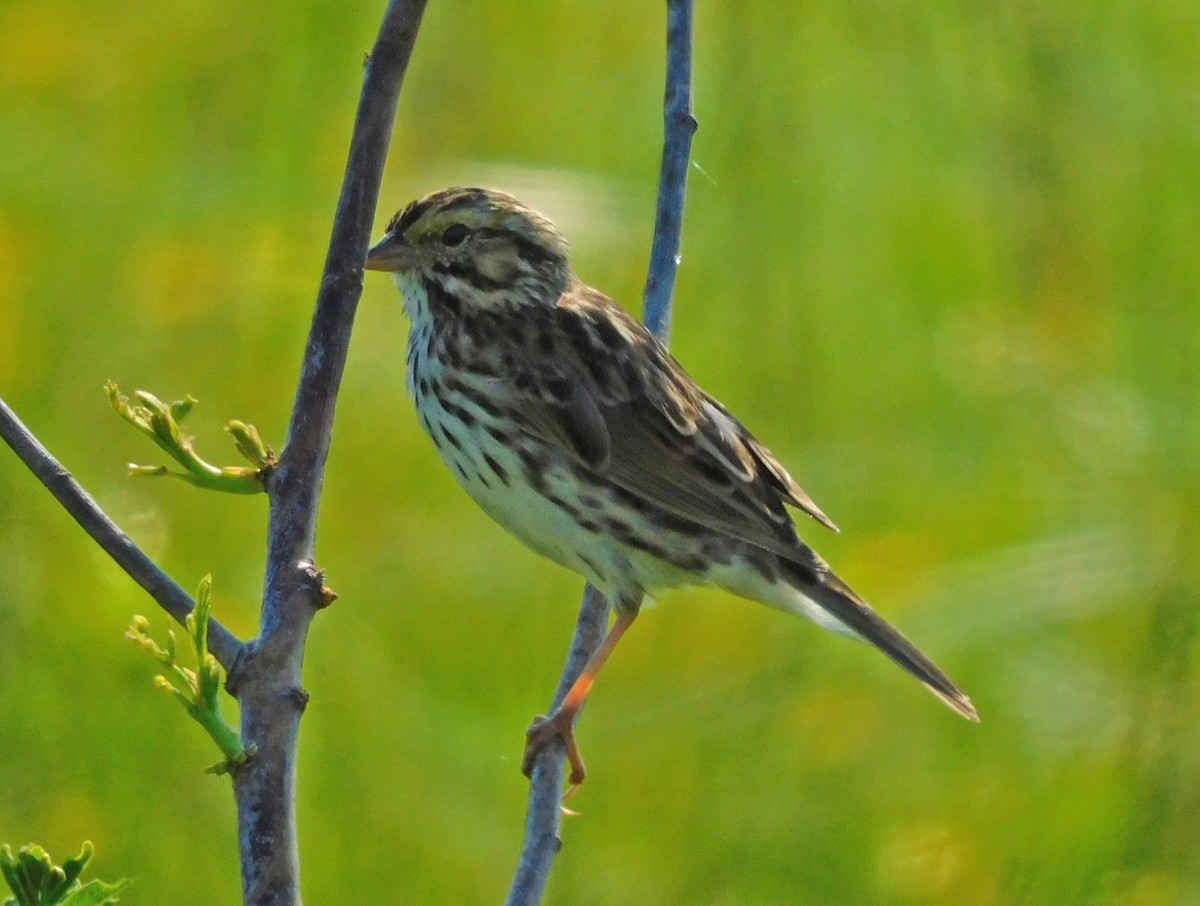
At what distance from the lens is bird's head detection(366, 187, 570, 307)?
3600 millimetres

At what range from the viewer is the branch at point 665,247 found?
2.95 meters

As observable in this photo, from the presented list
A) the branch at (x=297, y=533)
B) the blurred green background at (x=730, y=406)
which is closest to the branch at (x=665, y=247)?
the blurred green background at (x=730, y=406)

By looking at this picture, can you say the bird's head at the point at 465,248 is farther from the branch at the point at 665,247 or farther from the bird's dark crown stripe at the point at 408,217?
the branch at the point at 665,247

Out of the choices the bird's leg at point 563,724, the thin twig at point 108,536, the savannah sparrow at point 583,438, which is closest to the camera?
the thin twig at point 108,536

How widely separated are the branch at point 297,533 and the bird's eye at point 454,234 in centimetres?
157

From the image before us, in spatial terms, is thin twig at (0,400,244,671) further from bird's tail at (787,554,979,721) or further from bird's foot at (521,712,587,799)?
bird's tail at (787,554,979,721)

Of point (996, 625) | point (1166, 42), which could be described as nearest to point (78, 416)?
point (996, 625)

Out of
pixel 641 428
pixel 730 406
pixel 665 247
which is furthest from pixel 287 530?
pixel 730 406

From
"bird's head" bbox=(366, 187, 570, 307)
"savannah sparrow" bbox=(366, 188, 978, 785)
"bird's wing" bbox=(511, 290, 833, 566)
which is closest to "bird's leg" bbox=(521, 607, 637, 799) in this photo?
"savannah sparrow" bbox=(366, 188, 978, 785)

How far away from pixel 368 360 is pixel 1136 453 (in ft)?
6.93

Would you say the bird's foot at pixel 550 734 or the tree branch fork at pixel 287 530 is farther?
the bird's foot at pixel 550 734

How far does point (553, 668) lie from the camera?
423cm

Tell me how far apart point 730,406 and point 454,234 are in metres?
1.32

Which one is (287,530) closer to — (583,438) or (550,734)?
→ (550,734)
